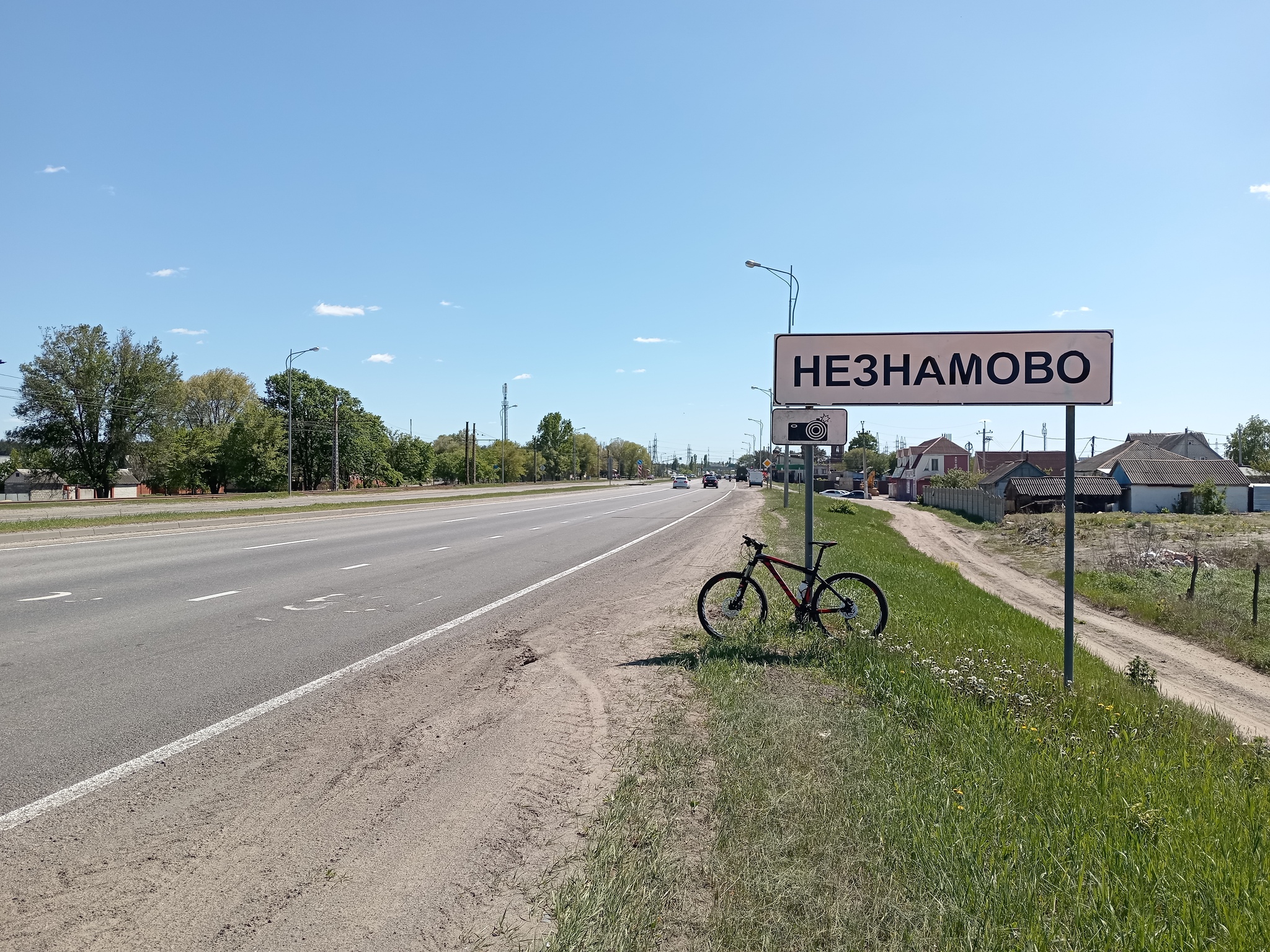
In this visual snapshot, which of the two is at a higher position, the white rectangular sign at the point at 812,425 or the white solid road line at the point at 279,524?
the white rectangular sign at the point at 812,425

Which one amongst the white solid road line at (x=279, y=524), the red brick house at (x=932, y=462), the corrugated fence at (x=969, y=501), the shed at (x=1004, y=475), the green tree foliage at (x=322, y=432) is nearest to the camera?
the white solid road line at (x=279, y=524)

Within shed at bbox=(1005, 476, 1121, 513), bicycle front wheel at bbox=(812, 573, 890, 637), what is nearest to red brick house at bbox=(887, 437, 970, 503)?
shed at bbox=(1005, 476, 1121, 513)

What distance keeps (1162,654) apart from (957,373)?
38.0 ft

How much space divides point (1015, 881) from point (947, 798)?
2.52 ft

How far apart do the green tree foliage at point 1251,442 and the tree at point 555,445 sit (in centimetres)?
12311

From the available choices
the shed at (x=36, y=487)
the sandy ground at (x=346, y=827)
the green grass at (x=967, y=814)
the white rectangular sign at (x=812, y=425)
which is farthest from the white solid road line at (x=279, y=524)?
the shed at (x=36, y=487)

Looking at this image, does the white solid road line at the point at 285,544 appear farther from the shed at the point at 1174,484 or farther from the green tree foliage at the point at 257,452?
the shed at the point at 1174,484

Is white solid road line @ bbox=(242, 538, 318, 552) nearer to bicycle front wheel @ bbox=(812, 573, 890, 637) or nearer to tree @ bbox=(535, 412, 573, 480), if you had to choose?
bicycle front wheel @ bbox=(812, 573, 890, 637)

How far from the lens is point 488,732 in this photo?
17.5 feet

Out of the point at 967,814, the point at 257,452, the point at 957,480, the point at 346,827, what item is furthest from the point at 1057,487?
the point at 257,452

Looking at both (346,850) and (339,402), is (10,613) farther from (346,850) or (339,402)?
(339,402)

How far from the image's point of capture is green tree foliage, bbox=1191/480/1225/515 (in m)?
61.7

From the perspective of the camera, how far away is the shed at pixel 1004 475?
7638cm

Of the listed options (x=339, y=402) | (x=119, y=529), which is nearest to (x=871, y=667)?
(x=119, y=529)
